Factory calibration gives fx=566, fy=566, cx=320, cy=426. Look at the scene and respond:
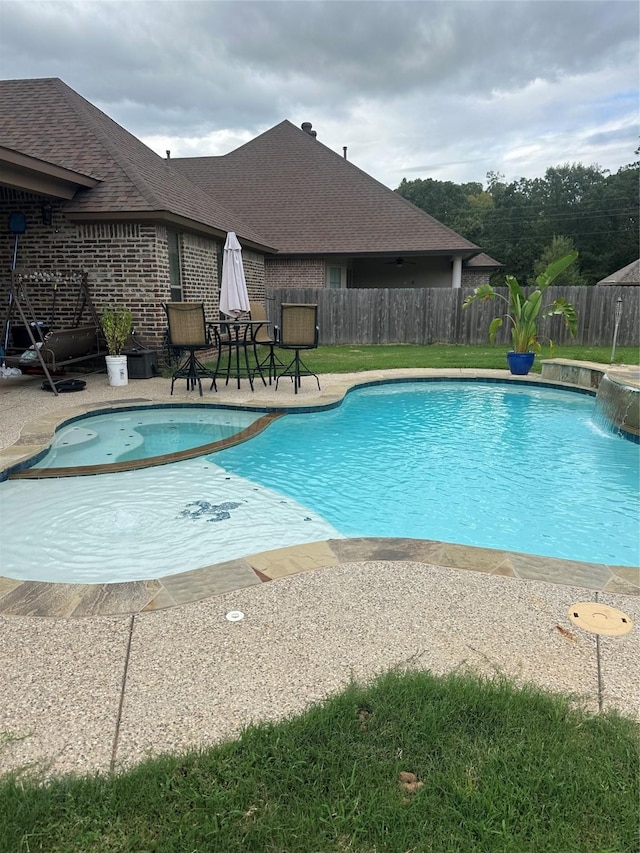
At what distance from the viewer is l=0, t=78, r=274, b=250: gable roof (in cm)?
972

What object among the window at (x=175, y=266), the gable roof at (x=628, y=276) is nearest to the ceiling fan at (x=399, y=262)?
the gable roof at (x=628, y=276)

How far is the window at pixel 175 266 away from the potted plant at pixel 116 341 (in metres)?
1.42

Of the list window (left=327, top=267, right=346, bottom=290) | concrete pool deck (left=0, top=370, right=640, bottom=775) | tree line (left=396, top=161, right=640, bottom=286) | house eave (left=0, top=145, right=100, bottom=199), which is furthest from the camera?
tree line (left=396, top=161, right=640, bottom=286)

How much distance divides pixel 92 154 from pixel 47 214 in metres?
1.71

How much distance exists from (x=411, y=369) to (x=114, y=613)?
31.0ft

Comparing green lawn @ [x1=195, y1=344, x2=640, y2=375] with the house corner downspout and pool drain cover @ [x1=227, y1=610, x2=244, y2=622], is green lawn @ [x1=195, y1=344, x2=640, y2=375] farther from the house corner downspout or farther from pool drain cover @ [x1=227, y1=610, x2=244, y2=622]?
pool drain cover @ [x1=227, y1=610, x2=244, y2=622]

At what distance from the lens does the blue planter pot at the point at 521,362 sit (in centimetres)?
1072

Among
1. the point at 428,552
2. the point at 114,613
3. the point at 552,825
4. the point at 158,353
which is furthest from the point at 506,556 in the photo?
the point at 158,353

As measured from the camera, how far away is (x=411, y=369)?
11461 mm

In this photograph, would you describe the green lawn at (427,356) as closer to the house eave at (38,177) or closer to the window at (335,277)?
the window at (335,277)

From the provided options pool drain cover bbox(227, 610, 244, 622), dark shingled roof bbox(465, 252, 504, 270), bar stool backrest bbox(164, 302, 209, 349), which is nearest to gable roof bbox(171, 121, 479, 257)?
dark shingled roof bbox(465, 252, 504, 270)

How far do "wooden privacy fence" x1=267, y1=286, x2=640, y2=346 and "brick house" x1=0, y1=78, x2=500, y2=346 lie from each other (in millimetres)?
1734

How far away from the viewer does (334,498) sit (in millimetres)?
5301

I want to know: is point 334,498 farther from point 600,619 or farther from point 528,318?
point 528,318
